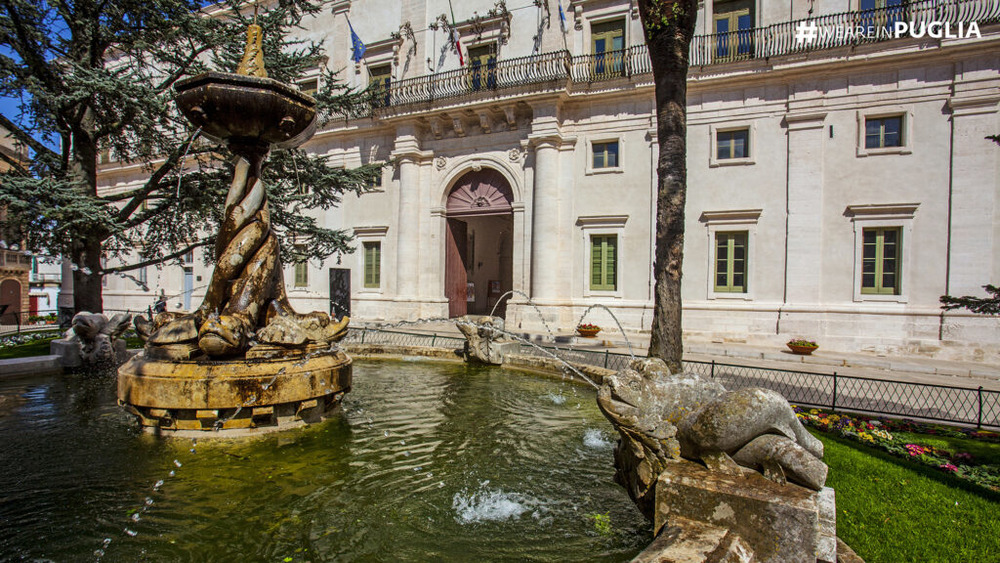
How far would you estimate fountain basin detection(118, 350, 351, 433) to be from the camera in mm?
4508

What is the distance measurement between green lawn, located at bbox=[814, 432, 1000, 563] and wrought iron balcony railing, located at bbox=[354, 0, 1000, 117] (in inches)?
574

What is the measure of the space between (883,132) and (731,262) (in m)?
5.84

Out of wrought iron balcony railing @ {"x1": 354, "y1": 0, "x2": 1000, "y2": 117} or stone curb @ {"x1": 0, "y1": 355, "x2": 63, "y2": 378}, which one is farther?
wrought iron balcony railing @ {"x1": 354, "y1": 0, "x2": 1000, "y2": 117}

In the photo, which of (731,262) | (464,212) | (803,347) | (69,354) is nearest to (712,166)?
(731,262)

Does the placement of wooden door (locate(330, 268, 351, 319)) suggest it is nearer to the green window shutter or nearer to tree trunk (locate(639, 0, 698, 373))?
the green window shutter

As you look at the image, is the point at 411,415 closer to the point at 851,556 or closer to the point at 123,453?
the point at 123,453

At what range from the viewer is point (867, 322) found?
47.3 feet

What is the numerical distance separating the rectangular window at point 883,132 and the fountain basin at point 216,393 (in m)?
17.7

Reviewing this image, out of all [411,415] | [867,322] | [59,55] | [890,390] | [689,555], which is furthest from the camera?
[867,322]

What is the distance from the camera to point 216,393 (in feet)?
14.8

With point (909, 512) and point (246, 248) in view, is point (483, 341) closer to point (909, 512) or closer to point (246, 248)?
point (246, 248)

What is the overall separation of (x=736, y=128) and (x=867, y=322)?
7.37 metres

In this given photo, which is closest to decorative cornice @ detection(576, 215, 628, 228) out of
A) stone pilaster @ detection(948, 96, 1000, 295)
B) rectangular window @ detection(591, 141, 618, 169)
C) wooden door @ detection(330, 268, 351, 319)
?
rectangular window @ detection(591, 141, 618, 169)

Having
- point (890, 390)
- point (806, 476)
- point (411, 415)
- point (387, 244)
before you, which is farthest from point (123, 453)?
point (387, 244)
